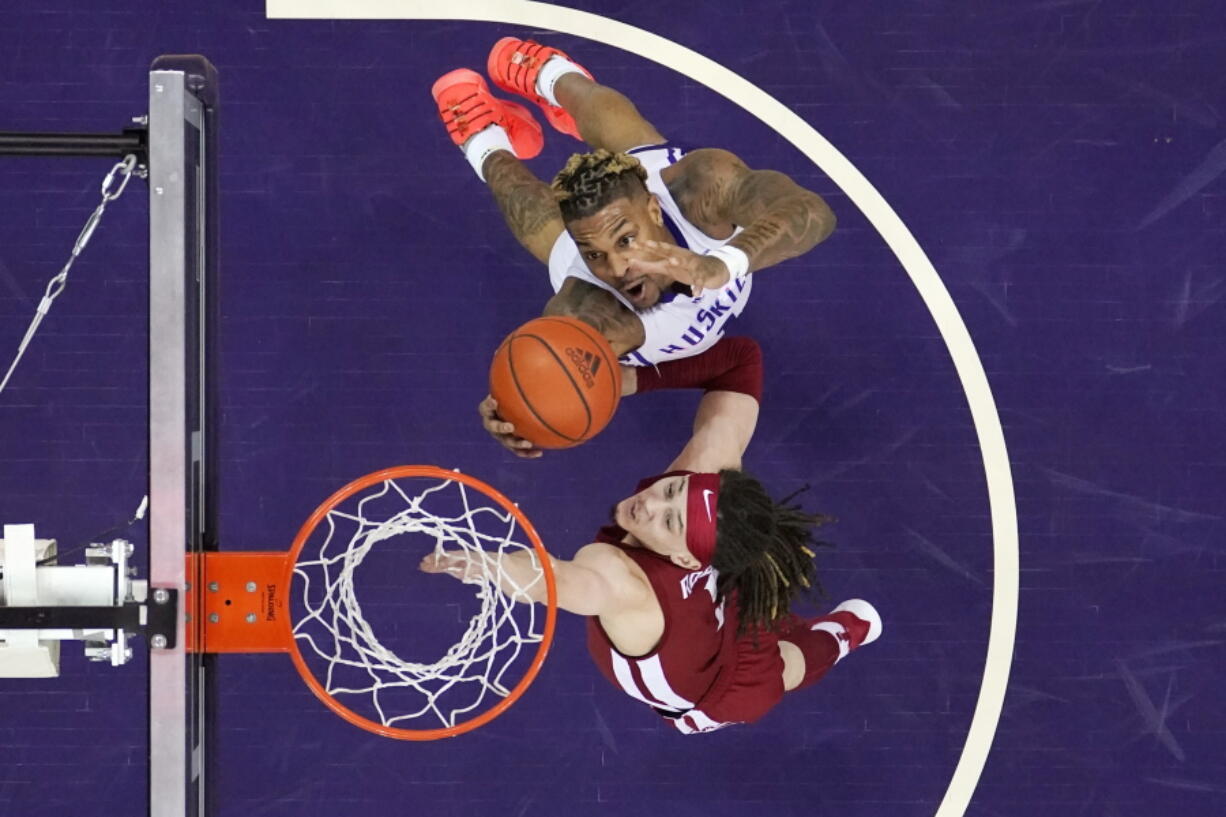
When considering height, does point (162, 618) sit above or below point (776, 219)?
below

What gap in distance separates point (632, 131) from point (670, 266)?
1.16 metres

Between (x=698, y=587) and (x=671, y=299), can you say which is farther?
(x=671, y=299)

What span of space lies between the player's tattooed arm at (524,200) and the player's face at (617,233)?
0.42 meters

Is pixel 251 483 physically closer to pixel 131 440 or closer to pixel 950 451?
pixel 131 440

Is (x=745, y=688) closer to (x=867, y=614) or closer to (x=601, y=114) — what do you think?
(x=867, y=614)

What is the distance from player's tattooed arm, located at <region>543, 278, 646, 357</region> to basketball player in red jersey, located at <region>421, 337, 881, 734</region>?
346mm

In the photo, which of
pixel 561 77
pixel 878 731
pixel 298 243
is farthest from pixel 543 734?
pixel 561 77

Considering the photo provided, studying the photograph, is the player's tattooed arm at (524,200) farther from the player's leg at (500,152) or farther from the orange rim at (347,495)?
the orange rim at (347,495)

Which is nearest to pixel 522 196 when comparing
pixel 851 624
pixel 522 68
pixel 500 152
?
pixel 500 152

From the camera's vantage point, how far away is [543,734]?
533 centimetres

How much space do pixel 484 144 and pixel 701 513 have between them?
1797mm

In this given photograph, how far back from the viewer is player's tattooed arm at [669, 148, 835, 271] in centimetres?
446

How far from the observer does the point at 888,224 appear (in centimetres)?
541

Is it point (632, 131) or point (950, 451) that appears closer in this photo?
point (632, 131)
